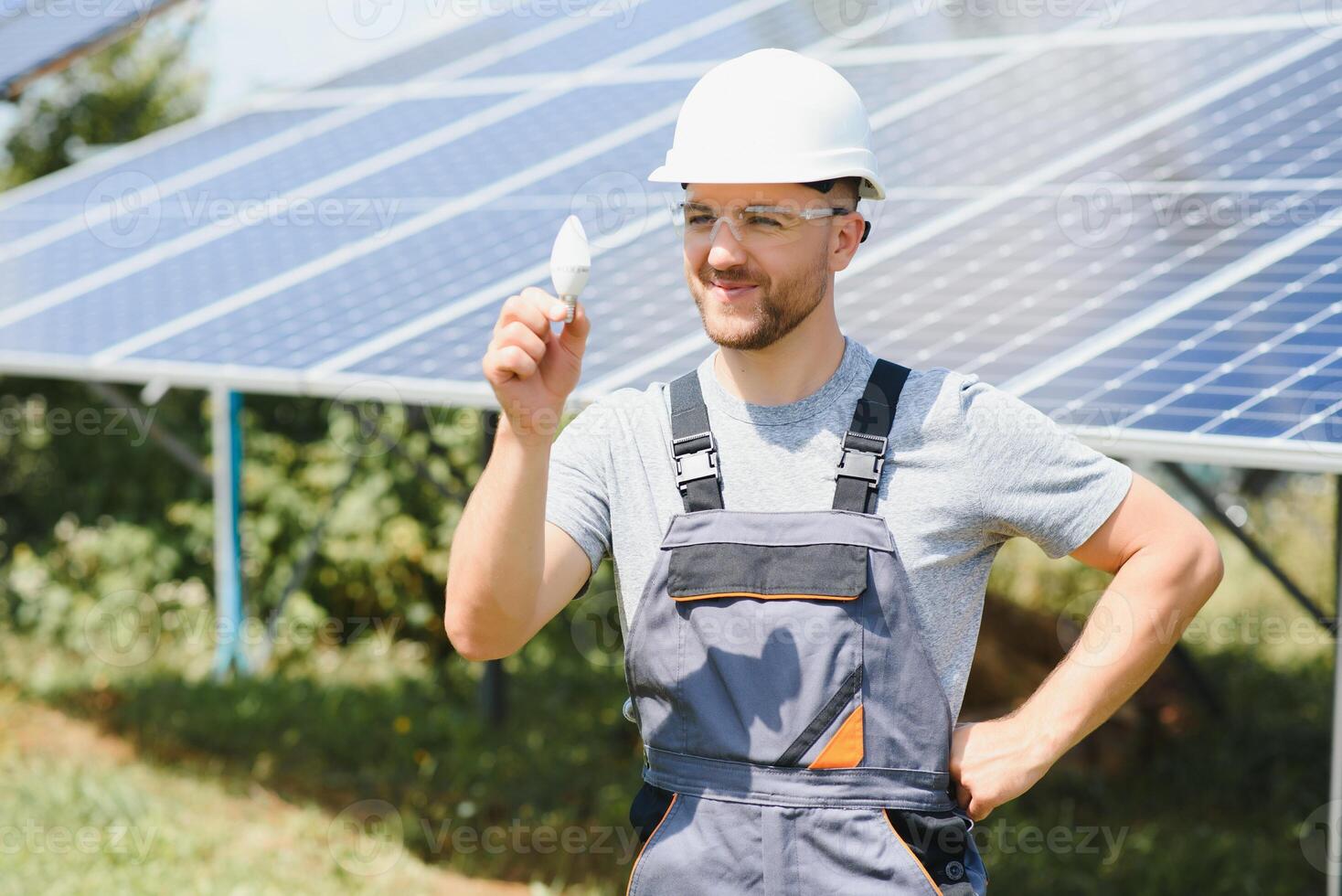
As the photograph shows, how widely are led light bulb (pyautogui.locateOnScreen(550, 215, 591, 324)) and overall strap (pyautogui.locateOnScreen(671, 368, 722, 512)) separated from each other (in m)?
0.42

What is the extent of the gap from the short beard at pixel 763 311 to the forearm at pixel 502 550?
41cm

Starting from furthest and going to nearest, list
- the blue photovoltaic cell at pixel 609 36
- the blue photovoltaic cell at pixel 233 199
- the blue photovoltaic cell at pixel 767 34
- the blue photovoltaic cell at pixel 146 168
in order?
the blue photovoltaic cell at pixel 609 36 → the blue photovoltaic cell at pixel 146 168 → the blue photovoltaic cell at pixel 767 34 → the blue photovoltaic cell at pixel 233 199

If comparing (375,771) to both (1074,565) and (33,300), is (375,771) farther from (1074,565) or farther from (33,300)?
(1074,565)

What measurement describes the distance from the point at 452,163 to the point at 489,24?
307 cm

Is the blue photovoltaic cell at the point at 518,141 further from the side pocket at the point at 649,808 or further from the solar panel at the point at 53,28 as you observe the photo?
the side pocket at the point at 649,808

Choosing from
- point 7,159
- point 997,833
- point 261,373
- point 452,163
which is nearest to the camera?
point 261,373

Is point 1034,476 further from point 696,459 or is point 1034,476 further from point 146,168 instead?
point 146,168

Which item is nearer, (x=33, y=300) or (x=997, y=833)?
(x=997, y=833)

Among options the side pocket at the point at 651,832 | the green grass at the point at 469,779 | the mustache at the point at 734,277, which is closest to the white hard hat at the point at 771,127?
the mustache at the point at 734,277

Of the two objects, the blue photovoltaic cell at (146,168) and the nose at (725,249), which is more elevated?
the blue photovoltaic cell at (146,168)

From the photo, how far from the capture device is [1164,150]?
4.84m

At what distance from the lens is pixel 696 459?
91.0 inches

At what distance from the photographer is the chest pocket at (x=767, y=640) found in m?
2.21

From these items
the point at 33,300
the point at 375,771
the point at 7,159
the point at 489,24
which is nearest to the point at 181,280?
the point at 33,300
